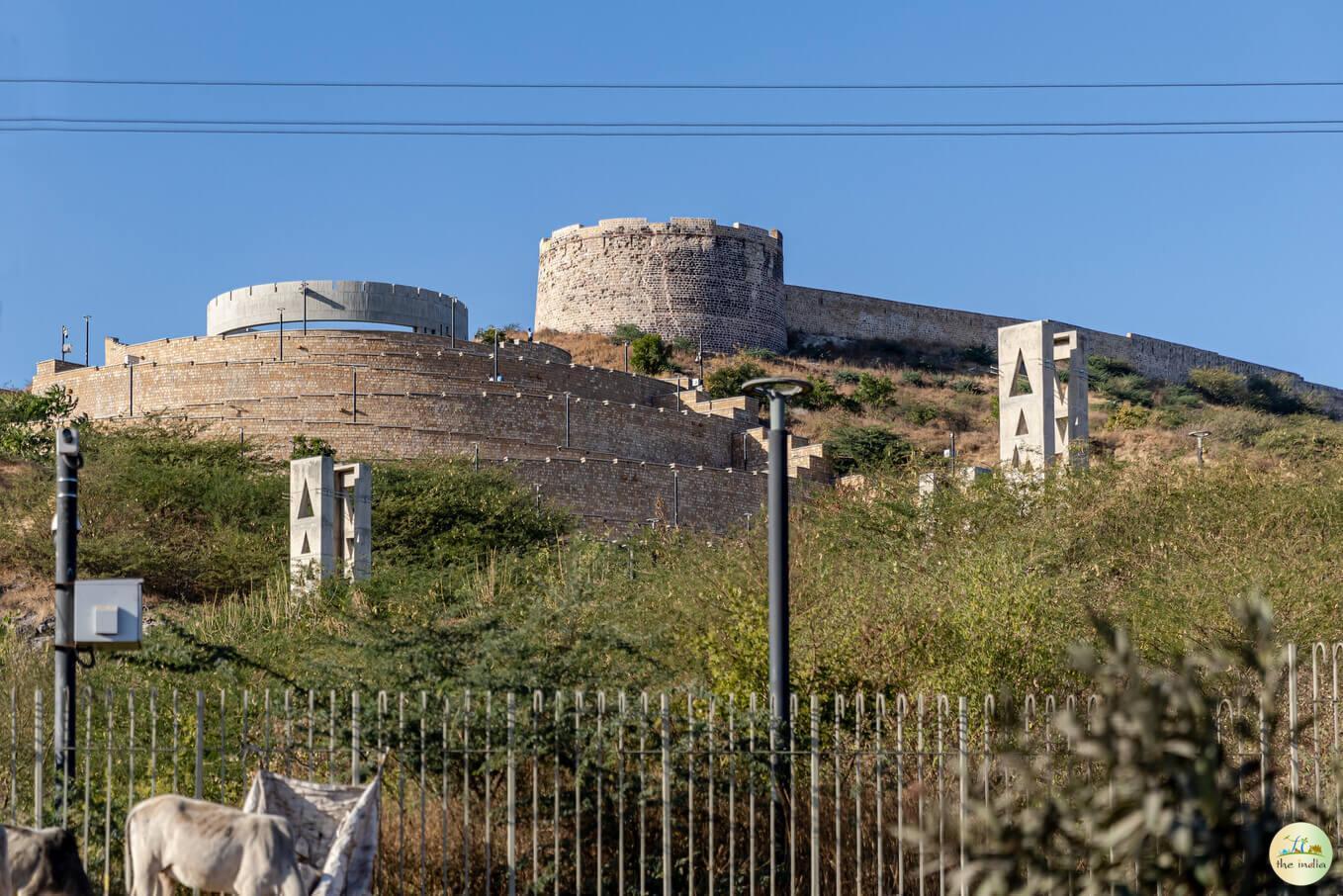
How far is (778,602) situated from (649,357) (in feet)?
148

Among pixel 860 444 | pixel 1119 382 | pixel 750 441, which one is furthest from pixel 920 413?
pixel 750 441

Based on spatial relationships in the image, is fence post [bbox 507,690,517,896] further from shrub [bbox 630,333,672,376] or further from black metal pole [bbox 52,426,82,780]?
shrub [bbox 630,333,672,376]

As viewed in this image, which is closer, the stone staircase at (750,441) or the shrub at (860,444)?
the stone staircase at (750,441)

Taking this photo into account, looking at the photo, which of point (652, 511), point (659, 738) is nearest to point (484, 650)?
point (659, 738)

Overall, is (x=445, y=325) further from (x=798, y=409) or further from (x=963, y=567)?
(x=963, y=567)

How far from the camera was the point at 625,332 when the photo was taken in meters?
60.0

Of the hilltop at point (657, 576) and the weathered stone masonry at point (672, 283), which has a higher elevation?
the weathered stone masonry at point (672, 283)

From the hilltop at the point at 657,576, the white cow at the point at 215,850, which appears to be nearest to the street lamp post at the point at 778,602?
the hilltop at the point at 657,576

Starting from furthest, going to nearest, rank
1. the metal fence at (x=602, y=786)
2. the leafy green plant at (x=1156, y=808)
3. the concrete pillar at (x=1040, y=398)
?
1. the concrete pillar at (x=1040, y=398)
2. the metal fence at (x=602, y=786)
3. the leafy green plant at (x=1156, y=808)

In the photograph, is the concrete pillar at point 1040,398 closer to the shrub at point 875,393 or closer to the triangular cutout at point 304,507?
the triangular cutout at point 304,507

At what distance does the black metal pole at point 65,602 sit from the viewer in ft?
26.2

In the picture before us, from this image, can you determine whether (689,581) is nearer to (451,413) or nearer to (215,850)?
(215,850)

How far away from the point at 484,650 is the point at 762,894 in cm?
255

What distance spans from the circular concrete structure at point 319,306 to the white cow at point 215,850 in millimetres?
31140
